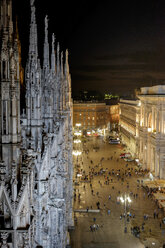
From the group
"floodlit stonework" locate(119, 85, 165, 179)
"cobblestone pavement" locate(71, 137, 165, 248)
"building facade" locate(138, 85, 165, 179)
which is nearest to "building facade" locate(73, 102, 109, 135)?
"floodlit stonework" locate(119, 85, 165, 179)

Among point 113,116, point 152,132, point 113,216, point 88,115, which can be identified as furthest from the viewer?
point 113,116

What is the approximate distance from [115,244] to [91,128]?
293 ft

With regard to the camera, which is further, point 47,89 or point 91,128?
point 91,128

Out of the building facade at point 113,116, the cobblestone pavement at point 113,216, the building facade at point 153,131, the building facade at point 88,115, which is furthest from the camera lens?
the building facade at point 113,116

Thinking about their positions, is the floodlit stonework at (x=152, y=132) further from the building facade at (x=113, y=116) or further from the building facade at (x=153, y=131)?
the building facade at (x=113, y=116)

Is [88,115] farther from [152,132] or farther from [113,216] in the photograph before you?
[113,216]

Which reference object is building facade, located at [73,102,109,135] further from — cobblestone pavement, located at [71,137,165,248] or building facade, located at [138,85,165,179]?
cobblestone pavement, located at [71,137,165,248]

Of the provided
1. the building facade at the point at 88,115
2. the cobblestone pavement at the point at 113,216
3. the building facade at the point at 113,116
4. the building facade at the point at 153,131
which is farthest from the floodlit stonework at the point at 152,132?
the building facade at the point at 113,116

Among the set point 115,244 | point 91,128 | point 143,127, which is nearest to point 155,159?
point 143,127

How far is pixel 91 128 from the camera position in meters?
119

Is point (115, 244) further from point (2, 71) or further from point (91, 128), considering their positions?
point (91, 128)

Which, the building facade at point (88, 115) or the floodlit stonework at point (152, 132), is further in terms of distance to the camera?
the building facade at point (88, 115)

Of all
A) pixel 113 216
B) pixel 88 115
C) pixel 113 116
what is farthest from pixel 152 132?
pixel 113 116

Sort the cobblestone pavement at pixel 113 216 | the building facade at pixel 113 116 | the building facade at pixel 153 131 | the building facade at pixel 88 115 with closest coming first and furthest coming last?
the cobblestone pavement at pixel 113 216, the building facade at pixel 153 131, the building facade at pixel 88 115, the building facade at pixel 113 116
